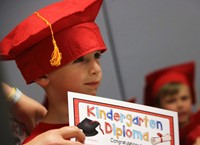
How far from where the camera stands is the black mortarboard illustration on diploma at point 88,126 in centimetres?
77

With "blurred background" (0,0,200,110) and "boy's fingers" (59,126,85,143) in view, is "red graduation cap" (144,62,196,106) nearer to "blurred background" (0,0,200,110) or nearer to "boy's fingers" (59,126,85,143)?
"blurred background" (0,0,200,110)

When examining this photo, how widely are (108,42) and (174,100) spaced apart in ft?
1.14

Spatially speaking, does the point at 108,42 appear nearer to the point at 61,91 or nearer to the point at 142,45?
the point at 142,45

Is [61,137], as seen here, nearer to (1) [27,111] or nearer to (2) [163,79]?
(1) [27,111]

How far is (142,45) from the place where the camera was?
4.91 ft

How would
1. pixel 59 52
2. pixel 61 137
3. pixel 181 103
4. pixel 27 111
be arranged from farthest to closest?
pixel 181 103 < pixel 27 111 < pixel 59 52 < pixel 61 137

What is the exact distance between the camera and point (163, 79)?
1547 millimetres

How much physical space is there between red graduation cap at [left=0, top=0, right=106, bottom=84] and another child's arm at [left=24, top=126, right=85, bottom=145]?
15 centimetres

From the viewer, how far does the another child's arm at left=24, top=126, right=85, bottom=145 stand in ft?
2.28

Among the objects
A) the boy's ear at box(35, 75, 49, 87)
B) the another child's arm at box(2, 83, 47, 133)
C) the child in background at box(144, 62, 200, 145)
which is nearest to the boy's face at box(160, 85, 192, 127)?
the child in background at box(144, 62, 200, 145)

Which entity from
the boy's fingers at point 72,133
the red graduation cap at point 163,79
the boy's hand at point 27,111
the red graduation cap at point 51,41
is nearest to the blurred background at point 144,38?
the red graduation cap at point 163,79

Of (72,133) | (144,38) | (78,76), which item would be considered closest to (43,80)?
(78,76)

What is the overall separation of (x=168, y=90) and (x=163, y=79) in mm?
55

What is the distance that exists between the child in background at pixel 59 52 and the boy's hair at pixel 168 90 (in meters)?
0.66
